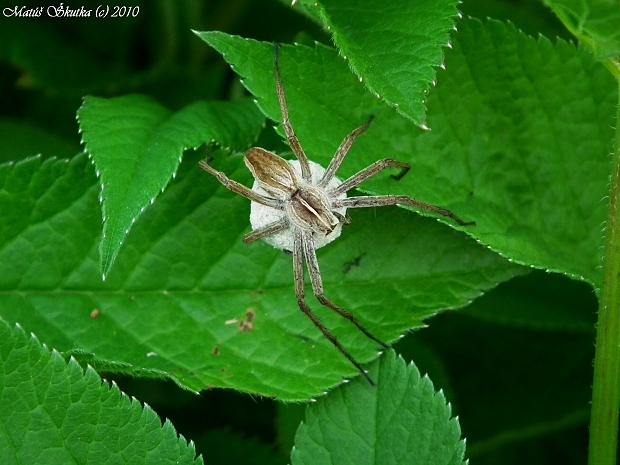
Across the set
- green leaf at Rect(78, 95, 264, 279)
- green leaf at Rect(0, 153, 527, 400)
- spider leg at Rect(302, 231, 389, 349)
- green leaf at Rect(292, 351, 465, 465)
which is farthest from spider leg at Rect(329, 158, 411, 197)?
green leaf at Rect(292, 351, 465, 465)

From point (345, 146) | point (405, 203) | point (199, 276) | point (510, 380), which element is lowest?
point (199, 276)

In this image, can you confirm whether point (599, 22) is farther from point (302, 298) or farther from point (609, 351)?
point (302, 298)

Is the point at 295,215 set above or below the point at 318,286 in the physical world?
above

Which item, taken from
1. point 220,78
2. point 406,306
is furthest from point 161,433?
point 220,78

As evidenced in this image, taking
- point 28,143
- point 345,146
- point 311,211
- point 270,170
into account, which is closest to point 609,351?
point 345,146

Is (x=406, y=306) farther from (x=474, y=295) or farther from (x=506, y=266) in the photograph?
(x=506, y=266)

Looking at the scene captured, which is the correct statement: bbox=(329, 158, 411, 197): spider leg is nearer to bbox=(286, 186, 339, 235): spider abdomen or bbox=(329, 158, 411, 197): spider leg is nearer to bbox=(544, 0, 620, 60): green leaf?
bbox=(286, 186, 339, 235): spider abdomen

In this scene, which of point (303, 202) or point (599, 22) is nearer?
point (599, 22)
